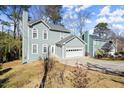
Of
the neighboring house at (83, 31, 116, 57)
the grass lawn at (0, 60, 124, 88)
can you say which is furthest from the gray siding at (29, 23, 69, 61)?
the neighboring house at (83, 31, 116, 57)

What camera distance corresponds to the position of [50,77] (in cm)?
645

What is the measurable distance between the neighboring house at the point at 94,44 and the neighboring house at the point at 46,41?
0.21 metres

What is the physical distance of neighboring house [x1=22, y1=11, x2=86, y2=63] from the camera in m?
7.02

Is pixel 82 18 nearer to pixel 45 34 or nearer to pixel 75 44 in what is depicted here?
pixel 75 44

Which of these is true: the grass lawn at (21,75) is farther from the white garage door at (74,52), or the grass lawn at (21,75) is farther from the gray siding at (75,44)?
the gray siding at (75,44)

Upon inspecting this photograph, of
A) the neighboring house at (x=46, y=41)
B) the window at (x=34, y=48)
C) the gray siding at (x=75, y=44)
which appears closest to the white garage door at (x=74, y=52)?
the neighboring house at (x=46, y=41)

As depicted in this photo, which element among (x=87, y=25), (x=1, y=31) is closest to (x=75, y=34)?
(x=87, y=25)

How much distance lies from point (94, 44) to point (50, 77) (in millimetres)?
2351

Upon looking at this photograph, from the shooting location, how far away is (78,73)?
6.54 meters

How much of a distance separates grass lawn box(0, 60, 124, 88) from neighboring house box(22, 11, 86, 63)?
376 mm

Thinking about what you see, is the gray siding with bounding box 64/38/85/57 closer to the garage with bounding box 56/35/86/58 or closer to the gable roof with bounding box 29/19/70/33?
the garage with bounding box 56/35/86/58

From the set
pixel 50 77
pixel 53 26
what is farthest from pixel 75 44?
pixel 50 77
